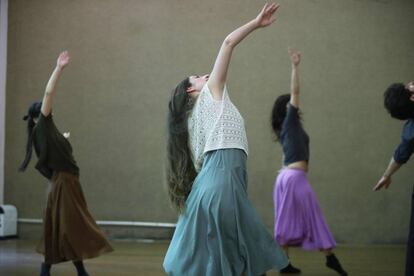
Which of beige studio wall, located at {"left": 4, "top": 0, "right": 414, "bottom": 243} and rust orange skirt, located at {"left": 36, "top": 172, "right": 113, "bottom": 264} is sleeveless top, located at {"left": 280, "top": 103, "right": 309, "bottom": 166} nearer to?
rust orange skirt, located at {"left": 36, "top": 172, "right": 113, "bottom": 264}

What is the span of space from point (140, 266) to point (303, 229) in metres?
1.43

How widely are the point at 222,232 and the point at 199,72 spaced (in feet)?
16.8

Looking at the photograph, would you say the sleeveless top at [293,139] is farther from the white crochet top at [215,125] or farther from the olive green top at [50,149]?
the white crochet top at [215,125]

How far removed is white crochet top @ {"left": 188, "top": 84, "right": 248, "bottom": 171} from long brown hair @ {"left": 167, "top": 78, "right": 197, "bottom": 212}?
0.08 meters

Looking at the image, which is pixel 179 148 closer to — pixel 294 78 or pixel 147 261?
pixel 294 78

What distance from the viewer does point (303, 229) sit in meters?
4.75

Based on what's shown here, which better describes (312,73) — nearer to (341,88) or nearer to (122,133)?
(341,88)

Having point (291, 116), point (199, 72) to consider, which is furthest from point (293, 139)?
point (199, 72)

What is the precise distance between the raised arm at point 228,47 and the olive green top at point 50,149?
6.74ft

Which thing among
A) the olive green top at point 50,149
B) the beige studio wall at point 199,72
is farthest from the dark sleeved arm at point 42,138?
the beige studio wall at point 199,72

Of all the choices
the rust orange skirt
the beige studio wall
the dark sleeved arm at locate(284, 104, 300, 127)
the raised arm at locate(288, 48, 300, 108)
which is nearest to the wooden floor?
the rust orange skirt

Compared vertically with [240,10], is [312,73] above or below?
below

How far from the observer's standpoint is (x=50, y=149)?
168 inches

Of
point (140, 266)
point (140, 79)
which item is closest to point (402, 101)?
point (140, 266)
